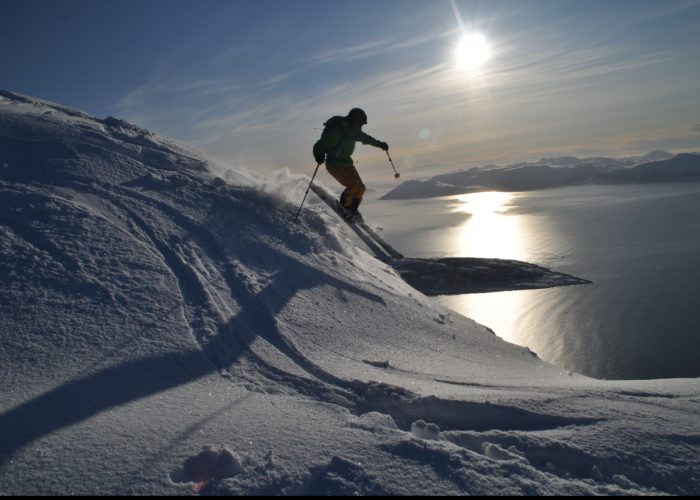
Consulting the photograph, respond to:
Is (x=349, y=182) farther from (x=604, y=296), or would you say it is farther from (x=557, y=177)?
(x=557, y=177)

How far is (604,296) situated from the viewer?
14547mm

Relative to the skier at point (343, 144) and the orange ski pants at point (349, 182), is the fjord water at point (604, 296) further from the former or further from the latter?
the skier at point (343, 144)

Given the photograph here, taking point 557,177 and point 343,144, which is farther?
point 557,177

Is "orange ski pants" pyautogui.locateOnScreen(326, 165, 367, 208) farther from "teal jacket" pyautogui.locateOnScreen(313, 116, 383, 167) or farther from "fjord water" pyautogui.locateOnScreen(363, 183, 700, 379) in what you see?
"fjord water" pyautogui.locateOnScreen(363, 183, 700, 379)

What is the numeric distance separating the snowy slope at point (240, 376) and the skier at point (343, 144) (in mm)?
2355

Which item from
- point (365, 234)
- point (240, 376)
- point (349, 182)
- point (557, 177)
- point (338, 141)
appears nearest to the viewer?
point (240, 376)

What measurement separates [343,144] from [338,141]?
0.43ft

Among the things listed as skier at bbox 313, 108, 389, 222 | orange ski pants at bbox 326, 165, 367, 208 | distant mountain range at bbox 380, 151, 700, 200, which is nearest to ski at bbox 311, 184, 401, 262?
orange ski pants at bbox 326, 165, 367, 208

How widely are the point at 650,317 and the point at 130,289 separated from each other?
1291 cm

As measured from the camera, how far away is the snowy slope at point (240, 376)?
238 centimetres

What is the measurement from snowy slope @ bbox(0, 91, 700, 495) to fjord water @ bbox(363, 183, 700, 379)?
4.41 meters

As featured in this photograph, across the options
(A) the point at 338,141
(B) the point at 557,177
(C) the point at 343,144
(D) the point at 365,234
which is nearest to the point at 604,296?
(D) the point at 365,234

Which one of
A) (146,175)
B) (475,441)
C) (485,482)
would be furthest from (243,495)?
(146,175)

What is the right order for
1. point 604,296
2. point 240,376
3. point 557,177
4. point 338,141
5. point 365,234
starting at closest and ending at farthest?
point 240,376 < point 338,141 < point 365,234 < point 604,296 < point 557,177
